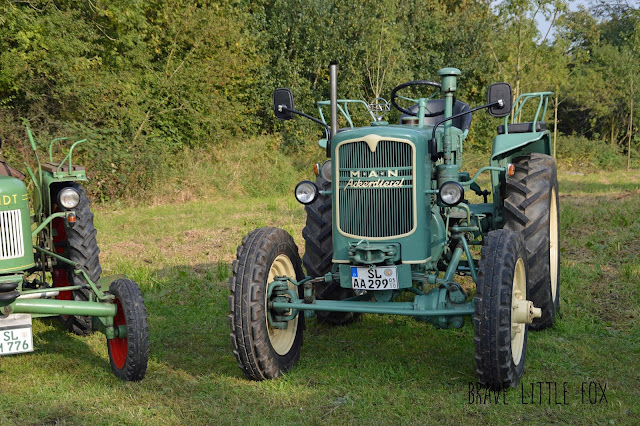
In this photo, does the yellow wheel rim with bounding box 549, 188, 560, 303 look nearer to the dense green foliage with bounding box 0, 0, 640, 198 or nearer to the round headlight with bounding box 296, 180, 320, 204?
the round headlight with bounding box 296, 180, 320, 204

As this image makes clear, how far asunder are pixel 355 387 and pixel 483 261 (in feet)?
3.67

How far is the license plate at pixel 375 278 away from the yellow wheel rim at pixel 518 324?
73 cm

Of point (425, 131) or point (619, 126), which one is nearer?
point (425, 131)

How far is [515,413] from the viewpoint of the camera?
3941 millimetres

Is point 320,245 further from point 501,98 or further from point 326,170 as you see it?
point 501,98

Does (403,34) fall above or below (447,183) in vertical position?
above

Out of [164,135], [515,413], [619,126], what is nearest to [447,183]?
[515,413]

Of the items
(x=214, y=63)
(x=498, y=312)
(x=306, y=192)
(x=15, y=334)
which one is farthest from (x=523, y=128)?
(x=214, y=63)

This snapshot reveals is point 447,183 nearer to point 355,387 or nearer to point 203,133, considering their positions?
point 355,387

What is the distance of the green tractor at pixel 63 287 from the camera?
4238 millimetres

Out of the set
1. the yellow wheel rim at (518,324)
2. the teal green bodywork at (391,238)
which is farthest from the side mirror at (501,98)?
the yellow wheel rim at (518,324)

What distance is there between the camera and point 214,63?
57.3 ft

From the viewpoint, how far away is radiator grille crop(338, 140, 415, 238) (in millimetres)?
4473

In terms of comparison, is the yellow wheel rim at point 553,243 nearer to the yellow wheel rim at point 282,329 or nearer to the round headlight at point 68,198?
the yellow wheel rim at point 282,329
